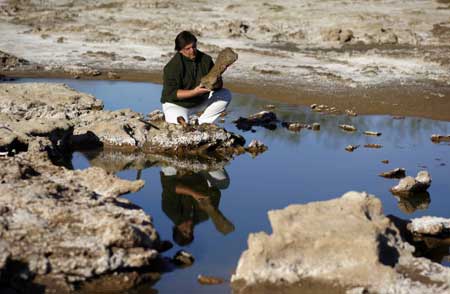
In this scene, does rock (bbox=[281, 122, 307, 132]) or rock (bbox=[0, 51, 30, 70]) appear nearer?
rock (bbox=[281, 122, 307, 132])

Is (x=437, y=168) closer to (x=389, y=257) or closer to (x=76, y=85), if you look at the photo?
(x=389, y=257)

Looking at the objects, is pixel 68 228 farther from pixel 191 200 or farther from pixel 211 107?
pixel 211 107

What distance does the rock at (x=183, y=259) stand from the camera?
5047 millimetres

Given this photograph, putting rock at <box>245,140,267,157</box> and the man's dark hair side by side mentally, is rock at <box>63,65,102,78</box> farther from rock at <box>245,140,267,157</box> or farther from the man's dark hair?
rock at <box>245,140,267,157</box>

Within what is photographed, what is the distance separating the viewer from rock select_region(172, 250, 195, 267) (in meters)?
5.05

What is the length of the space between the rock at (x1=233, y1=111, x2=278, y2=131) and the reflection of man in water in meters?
1.83

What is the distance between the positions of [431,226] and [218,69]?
308 centimetres

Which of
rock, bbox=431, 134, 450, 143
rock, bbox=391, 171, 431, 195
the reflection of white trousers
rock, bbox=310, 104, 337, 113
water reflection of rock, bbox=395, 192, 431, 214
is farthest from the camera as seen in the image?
rock, bbox=310, 104, 337, 113

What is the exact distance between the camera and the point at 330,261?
15.1 feet

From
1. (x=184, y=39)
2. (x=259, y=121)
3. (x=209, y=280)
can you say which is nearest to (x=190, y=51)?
(x=184, y=39)

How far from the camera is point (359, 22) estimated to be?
15.7 metres

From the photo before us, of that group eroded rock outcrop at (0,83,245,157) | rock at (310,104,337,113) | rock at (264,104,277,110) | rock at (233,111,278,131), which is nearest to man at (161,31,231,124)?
eroded rock outcrop at (0,83,245,157)

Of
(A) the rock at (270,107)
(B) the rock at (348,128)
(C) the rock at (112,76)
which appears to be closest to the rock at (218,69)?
(B) the rock at (348,128)

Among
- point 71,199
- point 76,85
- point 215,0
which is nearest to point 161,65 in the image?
point 76,85
